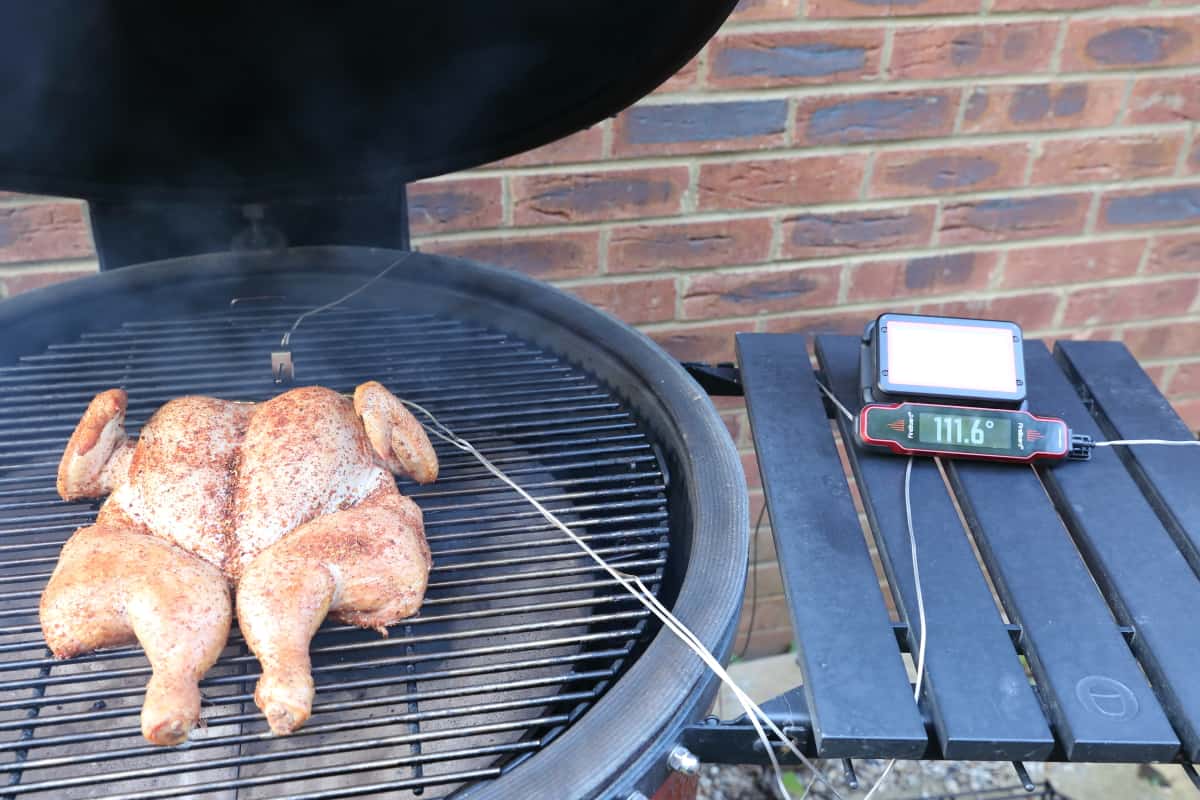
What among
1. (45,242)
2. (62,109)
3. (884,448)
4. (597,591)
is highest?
(62,109)

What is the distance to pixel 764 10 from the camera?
1782mm

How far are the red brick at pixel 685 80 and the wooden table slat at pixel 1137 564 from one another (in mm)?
932

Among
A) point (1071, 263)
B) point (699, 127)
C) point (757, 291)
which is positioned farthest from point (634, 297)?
point (1071, 263)

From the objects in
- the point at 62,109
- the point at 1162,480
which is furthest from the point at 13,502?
the point at 1162,480

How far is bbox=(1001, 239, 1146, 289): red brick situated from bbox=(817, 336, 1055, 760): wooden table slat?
1133 millimetres

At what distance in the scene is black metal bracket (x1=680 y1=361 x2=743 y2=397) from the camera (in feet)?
4.98

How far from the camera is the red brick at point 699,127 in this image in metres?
1.86

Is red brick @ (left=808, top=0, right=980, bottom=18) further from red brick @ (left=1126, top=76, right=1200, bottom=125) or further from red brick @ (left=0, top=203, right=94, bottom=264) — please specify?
red brick @ (left=0, top=203, right=94, bottom=264)

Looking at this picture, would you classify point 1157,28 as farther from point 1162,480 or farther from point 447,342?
point 447,342

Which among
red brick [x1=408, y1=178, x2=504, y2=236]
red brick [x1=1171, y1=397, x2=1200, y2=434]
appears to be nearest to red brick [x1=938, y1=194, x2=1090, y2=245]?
red brick [x1=1171, y1=397, x2=1200, y2=434]

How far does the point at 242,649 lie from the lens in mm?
1006

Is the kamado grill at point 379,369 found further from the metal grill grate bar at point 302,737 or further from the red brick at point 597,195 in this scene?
the red brick at point 597,195

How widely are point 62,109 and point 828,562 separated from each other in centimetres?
125

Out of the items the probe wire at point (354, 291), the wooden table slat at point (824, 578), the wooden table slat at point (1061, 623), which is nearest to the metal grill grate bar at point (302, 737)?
the wooden table slat at point (824, 578)
